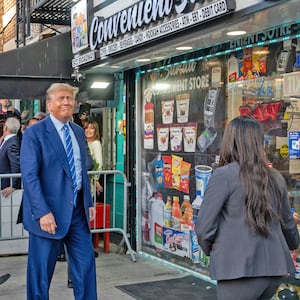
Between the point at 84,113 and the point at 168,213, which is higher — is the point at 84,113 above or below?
above

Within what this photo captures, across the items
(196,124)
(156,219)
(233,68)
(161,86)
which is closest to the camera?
(233,68)

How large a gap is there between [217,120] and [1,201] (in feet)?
11.0

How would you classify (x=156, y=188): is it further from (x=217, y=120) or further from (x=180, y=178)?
(x=217, y=120)

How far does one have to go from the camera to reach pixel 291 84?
5188 mm

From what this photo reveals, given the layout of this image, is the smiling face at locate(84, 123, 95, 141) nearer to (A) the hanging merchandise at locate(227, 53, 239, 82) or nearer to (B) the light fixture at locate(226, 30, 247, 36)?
(A) the hanging merchandise at locate(227, 53, 239, 82)

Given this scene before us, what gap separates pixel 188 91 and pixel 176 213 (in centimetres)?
145

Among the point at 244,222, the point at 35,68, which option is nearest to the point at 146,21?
the point at 35,68

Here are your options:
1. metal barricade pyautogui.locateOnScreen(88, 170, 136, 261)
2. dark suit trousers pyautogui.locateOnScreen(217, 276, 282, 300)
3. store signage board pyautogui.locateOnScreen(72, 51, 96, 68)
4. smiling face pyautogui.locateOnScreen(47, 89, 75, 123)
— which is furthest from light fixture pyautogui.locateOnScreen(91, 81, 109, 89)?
dark suit trousers pyautogui.locateOnScreen(217, 276, 282, 300)

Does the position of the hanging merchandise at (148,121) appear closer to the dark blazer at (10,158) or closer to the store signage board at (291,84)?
the dark blazer at (10,158)

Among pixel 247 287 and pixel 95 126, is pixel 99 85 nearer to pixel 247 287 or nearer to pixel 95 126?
pixel 95 126

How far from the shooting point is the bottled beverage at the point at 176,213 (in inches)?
274

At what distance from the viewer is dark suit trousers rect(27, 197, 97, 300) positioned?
4.68 metres

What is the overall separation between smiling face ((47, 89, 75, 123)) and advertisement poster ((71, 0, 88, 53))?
9.76ft

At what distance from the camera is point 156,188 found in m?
7.47
